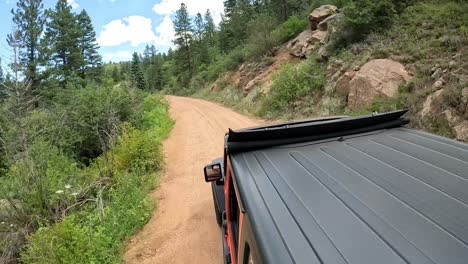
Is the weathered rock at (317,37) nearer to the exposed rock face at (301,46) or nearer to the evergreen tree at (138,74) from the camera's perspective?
the exposed rock face at (301,46)

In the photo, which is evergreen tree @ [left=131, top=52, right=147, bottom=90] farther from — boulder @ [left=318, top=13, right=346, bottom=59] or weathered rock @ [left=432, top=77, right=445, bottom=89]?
weathered rock @ [left=432, top=77, right=445, bottom=89]

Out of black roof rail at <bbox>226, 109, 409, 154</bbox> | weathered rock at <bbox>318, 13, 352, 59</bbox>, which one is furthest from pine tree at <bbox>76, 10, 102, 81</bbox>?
black roof rail at <bbox>226, 109, 409, 154</bbox>

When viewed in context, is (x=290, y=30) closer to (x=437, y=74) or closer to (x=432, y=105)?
(x=437, y=74)

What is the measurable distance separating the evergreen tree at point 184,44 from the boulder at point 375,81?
44.8m

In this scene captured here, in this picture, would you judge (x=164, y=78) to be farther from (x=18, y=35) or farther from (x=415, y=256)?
(x=415, y=256)

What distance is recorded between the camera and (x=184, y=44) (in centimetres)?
5472

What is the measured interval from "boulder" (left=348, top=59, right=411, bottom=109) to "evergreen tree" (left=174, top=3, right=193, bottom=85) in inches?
1764

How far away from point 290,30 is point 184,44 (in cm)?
3318

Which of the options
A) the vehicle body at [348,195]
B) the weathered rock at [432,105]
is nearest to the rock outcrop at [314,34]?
the weathered rock at [432,105]

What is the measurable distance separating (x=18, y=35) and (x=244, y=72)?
21.3 m

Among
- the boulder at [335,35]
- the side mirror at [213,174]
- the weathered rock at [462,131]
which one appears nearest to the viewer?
the side mirror at [213,174]

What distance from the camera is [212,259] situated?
14.8 feet

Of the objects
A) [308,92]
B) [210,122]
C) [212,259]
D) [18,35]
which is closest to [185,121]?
[210,122]

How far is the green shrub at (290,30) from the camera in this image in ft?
82.2
